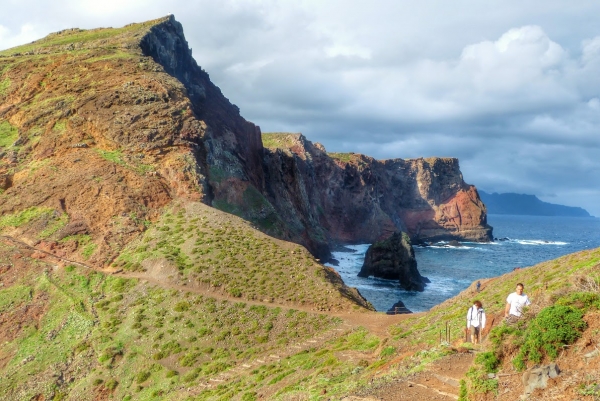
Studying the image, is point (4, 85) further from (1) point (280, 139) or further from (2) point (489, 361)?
(1) point (280, 139)

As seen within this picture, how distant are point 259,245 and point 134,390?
17624mm

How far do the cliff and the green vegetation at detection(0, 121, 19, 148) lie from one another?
0.60 ft

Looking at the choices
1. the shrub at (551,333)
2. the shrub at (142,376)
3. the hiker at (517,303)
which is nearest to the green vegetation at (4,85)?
the shrub at (142,376)

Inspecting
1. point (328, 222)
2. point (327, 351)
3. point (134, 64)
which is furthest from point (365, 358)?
point (328, 222)

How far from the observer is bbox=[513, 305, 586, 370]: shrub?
1167 centimetres

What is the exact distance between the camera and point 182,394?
26266 millimetres

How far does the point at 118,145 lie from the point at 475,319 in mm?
44678

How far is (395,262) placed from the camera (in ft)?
255

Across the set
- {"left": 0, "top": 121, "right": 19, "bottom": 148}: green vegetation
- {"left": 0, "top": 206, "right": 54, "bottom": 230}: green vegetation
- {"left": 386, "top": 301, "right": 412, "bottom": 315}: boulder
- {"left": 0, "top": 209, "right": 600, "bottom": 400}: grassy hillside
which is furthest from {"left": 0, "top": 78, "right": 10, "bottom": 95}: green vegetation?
{"left": 386, "top": 301, "right": 412, "bottom": 315}: boulder

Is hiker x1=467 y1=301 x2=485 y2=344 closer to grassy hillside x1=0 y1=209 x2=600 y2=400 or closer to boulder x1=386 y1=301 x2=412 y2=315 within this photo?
grassy hillside x1=0 y1=209 x2=600 y2=400

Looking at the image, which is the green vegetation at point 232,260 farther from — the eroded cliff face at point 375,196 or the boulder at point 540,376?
the eroded cliff face at point 375,196

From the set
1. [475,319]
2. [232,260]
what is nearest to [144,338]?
[232,260]

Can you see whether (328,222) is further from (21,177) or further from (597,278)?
(597,278)

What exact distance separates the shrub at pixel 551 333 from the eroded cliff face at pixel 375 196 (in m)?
77.9
